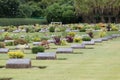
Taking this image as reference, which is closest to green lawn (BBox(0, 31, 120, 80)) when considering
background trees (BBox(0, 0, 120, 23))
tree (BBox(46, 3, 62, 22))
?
background trees (BBox(0, 0, 120, 23))

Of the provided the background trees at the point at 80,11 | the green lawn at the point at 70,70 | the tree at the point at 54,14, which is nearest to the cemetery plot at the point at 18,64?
the green lawn at the point at 70,70

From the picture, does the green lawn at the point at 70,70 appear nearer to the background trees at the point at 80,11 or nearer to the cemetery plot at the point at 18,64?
the cemetery plot at the point at 18,64

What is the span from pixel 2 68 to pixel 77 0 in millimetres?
61405

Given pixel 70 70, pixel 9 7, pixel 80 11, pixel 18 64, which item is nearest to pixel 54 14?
pixel 80 11

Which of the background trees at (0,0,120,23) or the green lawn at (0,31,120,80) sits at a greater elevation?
the green lawn at (0,31,120,80)

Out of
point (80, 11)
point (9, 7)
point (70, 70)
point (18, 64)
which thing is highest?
point (18, 64)

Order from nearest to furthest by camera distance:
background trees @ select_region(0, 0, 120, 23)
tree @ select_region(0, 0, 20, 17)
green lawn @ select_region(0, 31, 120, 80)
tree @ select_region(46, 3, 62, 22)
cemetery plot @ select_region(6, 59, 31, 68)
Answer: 1. green lawn @ select_region(0, 31, 120, 80)
2. cemetery plot @ select_region(6, 59, 31, 68)
3. tree @ select_region(0, 0, 20, 17)
4. background trees @ select_region(0, 0, 120, 23)
5. tree @ select_region(46, 3, 62, 22)

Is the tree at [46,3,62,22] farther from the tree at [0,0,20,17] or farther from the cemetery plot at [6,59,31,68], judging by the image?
the cemetery plot at [6,59,31,68]

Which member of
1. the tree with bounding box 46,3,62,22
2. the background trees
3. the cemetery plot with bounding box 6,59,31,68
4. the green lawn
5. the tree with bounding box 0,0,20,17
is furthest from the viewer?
the tree with bounding box 46,3,62,22

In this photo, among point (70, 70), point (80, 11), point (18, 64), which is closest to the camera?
point (70, 70)

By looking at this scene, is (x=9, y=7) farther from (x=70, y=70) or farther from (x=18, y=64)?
(x=70, y=70)

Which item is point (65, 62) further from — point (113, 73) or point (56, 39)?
point (56, 39)

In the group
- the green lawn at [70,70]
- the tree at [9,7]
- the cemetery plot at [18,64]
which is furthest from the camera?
the tree at [9,7]

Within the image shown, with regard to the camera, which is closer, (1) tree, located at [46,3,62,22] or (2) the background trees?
(2) the background trees
